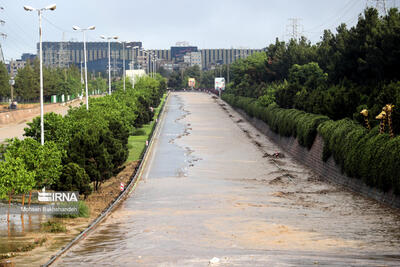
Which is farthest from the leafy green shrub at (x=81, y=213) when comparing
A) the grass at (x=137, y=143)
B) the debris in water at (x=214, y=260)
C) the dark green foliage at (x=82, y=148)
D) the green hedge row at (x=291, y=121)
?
the green hedge row at (x=291, y=121)

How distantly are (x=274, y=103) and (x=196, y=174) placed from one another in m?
43.4

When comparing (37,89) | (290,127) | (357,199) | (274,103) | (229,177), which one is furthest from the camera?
(37,89)

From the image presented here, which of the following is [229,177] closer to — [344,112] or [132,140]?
[344,112]

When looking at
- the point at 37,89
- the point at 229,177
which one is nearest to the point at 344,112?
the point at 229,177

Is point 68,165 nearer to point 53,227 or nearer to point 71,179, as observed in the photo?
point 71,179

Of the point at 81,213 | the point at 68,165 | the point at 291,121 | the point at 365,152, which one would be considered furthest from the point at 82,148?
the point at 291,121

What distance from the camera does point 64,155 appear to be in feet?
147

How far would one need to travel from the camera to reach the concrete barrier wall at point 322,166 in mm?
43050

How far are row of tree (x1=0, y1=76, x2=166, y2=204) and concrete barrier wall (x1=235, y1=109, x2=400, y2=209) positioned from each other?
16.9 m

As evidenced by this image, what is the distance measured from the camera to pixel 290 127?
250 feet

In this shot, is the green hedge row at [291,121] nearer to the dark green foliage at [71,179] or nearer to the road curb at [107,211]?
the road curb at [107,211]

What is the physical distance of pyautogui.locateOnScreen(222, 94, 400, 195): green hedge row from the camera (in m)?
41.0

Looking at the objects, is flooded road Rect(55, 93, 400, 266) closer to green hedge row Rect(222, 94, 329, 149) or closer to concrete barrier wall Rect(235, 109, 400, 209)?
concrete barrier wall Rect(235, 109, 400, 209)

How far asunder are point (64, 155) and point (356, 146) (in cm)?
2024
